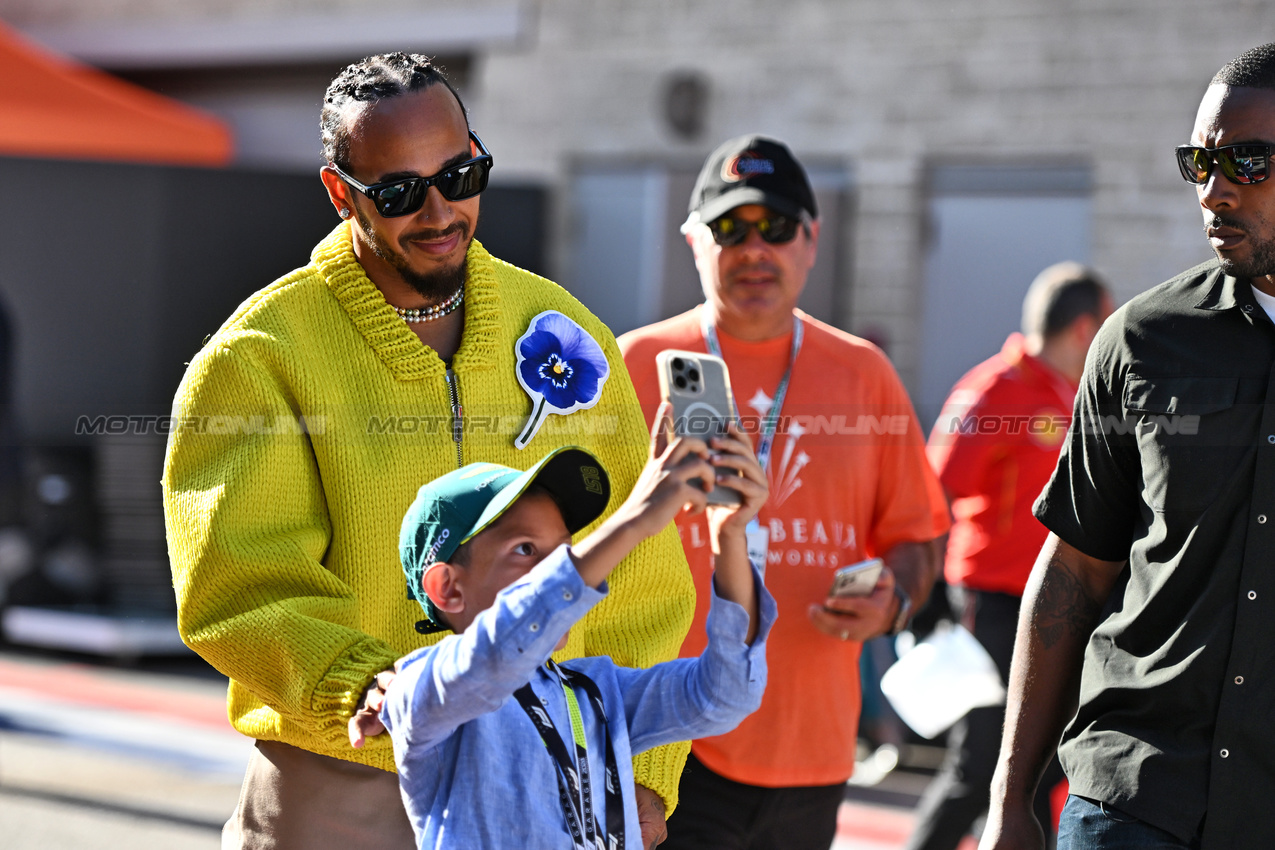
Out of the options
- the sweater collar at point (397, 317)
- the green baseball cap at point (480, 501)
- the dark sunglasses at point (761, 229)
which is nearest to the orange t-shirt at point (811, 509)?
the dark sunglasses at point (761, 229)

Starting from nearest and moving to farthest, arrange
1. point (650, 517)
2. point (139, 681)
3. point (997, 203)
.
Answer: point (650, 517) → point (139, 681) → point (997, 203)

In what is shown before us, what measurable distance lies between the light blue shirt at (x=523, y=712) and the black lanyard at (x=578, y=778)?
1cm

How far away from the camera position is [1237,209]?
260 centimetres

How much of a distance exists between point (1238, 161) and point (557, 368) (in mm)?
1201

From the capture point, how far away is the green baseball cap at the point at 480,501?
82.8 inches

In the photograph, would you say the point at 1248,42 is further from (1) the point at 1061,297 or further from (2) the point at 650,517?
(2) the point at 650,517

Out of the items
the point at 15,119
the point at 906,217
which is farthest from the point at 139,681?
the point at 906,217

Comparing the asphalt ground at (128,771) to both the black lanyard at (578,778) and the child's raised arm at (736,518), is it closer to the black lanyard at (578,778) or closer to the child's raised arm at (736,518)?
the black lanyard at (578,778)

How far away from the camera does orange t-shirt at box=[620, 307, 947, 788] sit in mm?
3533

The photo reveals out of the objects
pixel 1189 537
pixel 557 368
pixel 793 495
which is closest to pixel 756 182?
pixel 793 495

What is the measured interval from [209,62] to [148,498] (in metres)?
6.24

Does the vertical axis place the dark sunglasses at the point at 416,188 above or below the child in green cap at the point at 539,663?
above

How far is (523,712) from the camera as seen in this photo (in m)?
2.19

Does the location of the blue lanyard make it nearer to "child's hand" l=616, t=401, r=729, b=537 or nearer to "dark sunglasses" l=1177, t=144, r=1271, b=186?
"dark sunglasses" l=1177, t=144, r=1271, b=186
